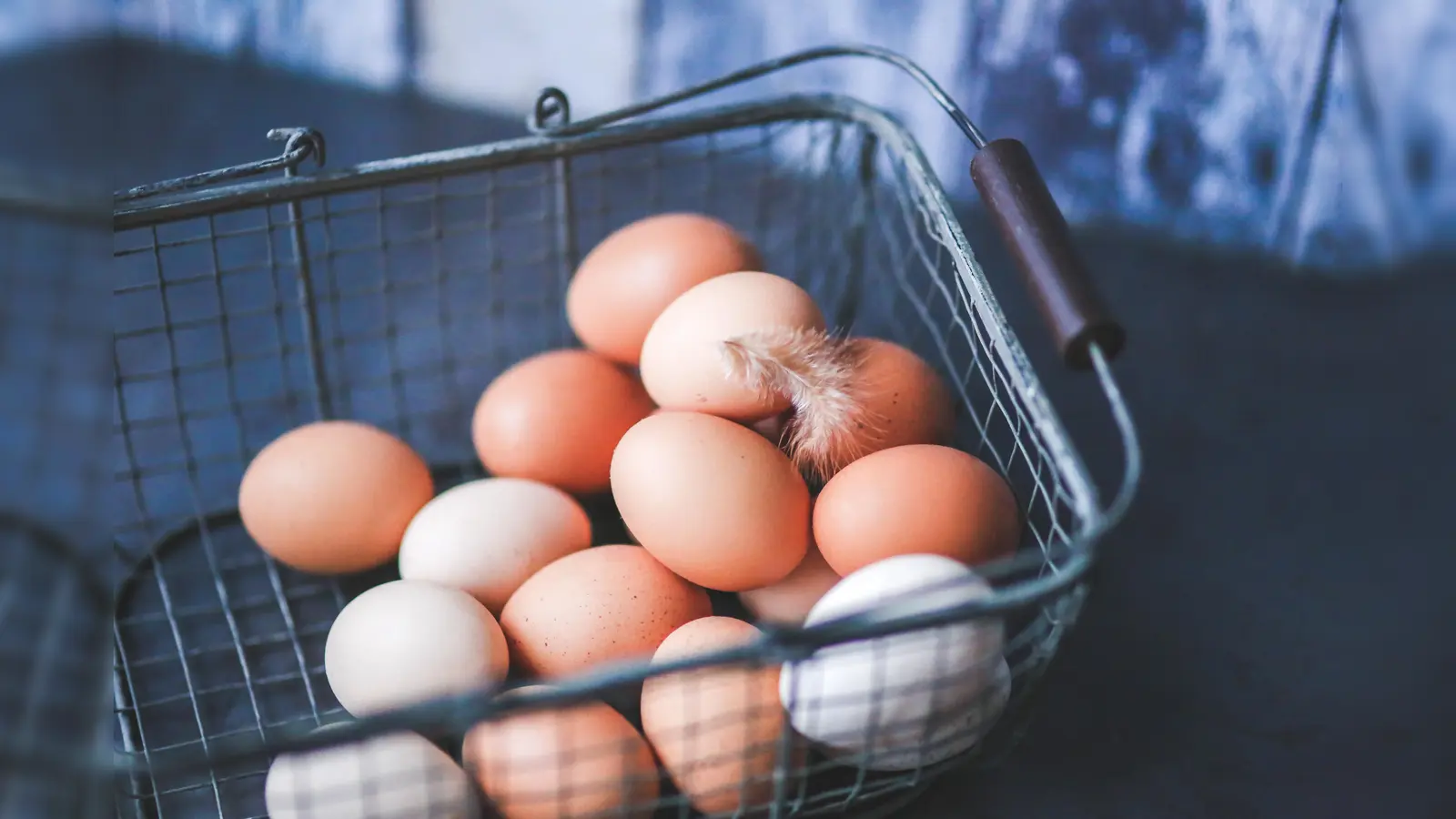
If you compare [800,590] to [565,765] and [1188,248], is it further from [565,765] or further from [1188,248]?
[1188,248]

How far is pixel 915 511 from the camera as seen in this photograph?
0.58 m

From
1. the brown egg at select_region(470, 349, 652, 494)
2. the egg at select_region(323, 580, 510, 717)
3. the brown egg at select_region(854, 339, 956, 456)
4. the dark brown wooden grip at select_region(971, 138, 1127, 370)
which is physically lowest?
the egg at select_region(323, 580, 510, 717)

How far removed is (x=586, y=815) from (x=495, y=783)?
4 cm

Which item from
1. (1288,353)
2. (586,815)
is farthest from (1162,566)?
(586,815)

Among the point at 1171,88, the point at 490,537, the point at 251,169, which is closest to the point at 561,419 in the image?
the point at 490,537

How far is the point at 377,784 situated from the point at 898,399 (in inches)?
11.8

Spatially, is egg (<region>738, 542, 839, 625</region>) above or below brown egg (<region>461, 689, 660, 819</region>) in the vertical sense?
above

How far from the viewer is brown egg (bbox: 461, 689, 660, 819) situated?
0.53 metres

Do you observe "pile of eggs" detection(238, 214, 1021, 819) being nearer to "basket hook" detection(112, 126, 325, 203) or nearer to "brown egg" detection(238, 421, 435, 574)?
"brown egg" detection(238, 421, 435, 574)

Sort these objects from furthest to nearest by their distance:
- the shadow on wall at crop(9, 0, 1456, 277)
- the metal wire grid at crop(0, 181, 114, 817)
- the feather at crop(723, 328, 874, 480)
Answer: the shadow on wall at crop(9, 0, 1456, 277) → the feather at crop(723, 328, 874, 480) → the metal wire grid at crop(0, 181, 114, 817)

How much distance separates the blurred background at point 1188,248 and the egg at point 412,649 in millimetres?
158

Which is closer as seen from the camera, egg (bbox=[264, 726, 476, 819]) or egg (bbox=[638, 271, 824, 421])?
egg (bbox=[264, 726, 476, 819])

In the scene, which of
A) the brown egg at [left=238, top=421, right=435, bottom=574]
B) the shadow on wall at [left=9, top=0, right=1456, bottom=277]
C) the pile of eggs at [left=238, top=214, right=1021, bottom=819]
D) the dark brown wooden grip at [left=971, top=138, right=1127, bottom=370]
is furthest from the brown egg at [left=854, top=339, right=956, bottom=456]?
the shadow on wall at [left=9, top=0, right=1456, bottom=277]

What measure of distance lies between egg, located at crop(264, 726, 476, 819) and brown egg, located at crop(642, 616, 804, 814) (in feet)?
0.29
